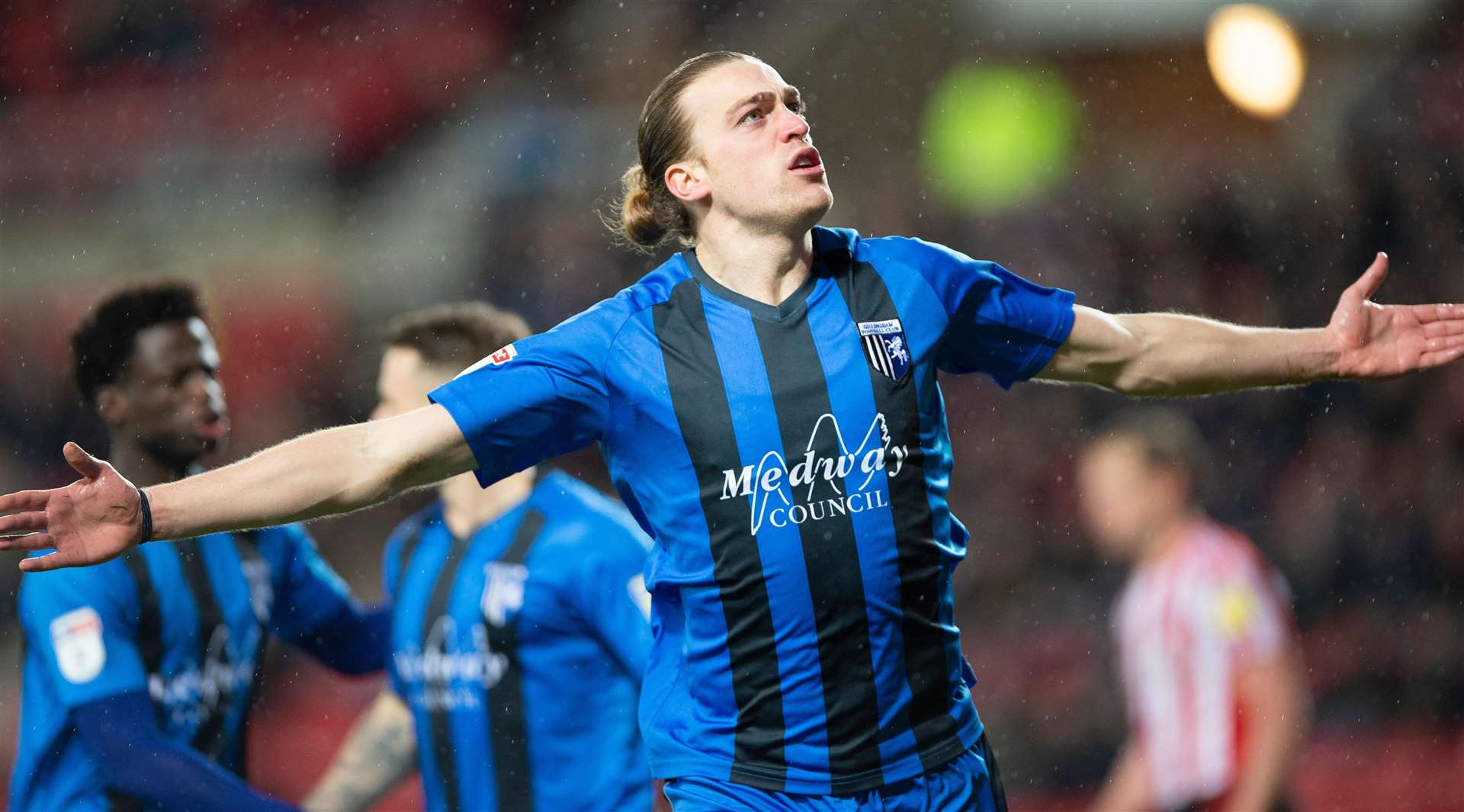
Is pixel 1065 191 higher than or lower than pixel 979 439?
higher

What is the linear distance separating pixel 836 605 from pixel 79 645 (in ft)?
8.24

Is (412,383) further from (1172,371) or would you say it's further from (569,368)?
(1172,371)

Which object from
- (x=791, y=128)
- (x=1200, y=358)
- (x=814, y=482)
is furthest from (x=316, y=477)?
(x=1200, y=358)

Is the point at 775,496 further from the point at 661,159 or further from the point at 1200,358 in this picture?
the point at 1200,358

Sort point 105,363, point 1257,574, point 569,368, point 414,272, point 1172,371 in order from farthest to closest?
point 414,272, point 1257,574, point 105,363, point 1172,371, point 569,368

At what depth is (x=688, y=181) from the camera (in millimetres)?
2922

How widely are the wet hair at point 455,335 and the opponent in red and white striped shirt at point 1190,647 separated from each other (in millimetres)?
2574

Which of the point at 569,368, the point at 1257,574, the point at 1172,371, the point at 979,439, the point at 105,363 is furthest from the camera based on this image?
the point at 979,439

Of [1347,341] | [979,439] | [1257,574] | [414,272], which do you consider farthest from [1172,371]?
[414,272]

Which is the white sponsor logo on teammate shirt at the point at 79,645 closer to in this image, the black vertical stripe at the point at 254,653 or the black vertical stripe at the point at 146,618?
the black vertical stripe at the point at 146,618

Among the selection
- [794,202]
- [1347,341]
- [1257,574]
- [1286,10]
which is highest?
[1286,10]

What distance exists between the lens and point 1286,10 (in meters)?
12.1

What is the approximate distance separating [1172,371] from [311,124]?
405 inches

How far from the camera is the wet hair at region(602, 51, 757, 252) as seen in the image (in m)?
2.94
